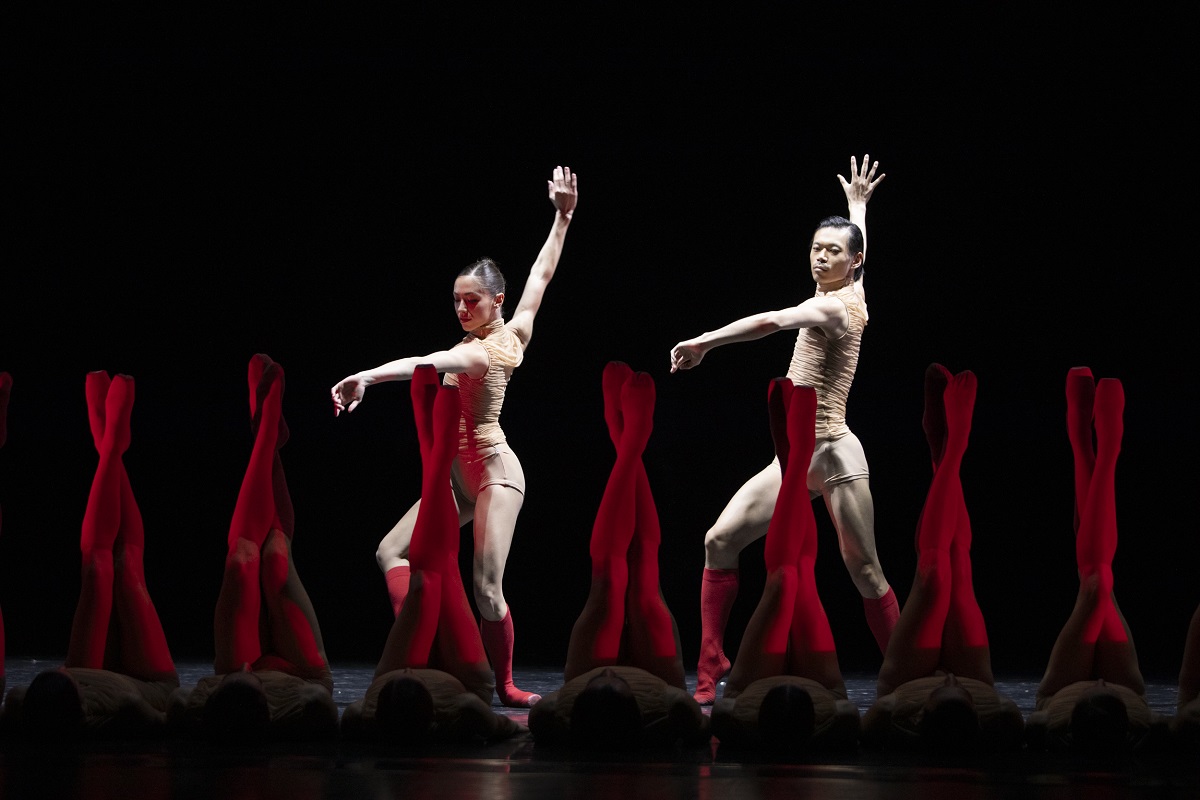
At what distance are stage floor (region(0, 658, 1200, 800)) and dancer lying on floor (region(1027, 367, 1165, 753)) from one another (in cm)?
7

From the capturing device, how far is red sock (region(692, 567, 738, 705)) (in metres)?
3.83

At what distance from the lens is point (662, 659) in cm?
315

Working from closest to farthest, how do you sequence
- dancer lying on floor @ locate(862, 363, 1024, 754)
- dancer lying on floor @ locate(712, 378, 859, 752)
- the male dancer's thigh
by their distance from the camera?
dancer lying on floor @ locate(862, 363, 1024, 754) → dancer lying on floor @ locate(712, 378, 859, 752) → the male dancer's thigh

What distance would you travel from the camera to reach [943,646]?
3.16 metres

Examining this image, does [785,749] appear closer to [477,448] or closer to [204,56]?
[477,448]

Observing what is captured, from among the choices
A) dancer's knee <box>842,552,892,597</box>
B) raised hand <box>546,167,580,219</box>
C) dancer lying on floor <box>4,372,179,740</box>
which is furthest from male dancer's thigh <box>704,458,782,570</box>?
dancer lying on floor <box>4,372,179,740</box>

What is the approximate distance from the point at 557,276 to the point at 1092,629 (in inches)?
114

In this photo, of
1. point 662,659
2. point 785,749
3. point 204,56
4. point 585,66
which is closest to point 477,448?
point 662,659

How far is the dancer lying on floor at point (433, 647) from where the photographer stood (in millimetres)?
2984

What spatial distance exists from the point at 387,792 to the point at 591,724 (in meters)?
0.60

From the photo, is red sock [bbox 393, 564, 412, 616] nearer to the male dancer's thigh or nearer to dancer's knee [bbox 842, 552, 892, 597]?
the male dancer's thigh

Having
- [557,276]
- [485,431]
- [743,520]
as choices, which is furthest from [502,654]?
[557,276]

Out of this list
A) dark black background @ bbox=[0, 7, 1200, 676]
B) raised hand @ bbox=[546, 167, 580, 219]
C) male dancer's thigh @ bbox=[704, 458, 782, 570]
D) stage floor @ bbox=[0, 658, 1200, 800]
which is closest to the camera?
stage floor @ bbox=[0, 658, 1200, 800]

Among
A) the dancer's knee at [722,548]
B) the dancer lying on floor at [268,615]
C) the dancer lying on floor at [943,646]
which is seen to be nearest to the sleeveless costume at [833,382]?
the dancer's knee at [722,548]
